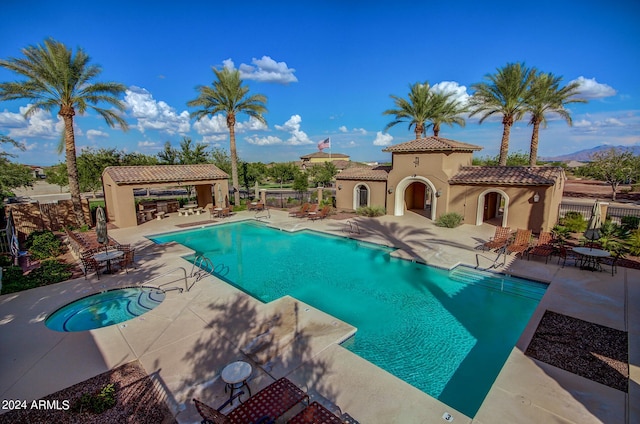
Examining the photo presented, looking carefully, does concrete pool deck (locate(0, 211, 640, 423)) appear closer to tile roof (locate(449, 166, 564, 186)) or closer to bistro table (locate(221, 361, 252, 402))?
bistro table (locate(221, 361, 252, 402))

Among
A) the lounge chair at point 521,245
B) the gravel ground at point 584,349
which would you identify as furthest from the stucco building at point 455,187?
the gravel ground at point 584,349

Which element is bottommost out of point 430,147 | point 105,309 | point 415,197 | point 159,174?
point 105,309

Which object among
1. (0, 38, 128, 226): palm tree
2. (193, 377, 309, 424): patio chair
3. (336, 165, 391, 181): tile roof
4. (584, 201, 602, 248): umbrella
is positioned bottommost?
(193, 377, 309, 424): patio chair

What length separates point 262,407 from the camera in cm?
438

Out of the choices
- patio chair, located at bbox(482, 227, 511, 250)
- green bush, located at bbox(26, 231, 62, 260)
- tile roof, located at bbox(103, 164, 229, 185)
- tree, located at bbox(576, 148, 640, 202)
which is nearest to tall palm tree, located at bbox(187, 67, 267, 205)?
tile roof, located at bbox(103, 164, 229, 185)

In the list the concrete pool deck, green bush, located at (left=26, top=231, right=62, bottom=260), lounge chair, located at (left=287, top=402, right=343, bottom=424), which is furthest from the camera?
green bush, located at (left=26, top=231, right=62, bottom=260)

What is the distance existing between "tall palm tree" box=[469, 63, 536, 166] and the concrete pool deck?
619 inches

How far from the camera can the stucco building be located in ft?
54.9

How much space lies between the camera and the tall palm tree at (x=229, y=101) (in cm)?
2486

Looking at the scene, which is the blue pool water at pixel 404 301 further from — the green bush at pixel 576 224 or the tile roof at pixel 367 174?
the green bush at pixel 576 224

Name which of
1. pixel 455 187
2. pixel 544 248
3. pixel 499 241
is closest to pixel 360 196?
pixel 455 187

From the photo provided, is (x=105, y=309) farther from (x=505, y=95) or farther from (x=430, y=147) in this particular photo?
(x=505, y=95)

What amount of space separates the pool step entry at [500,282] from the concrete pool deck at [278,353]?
1.15 feet

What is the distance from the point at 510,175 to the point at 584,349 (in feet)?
44.4
